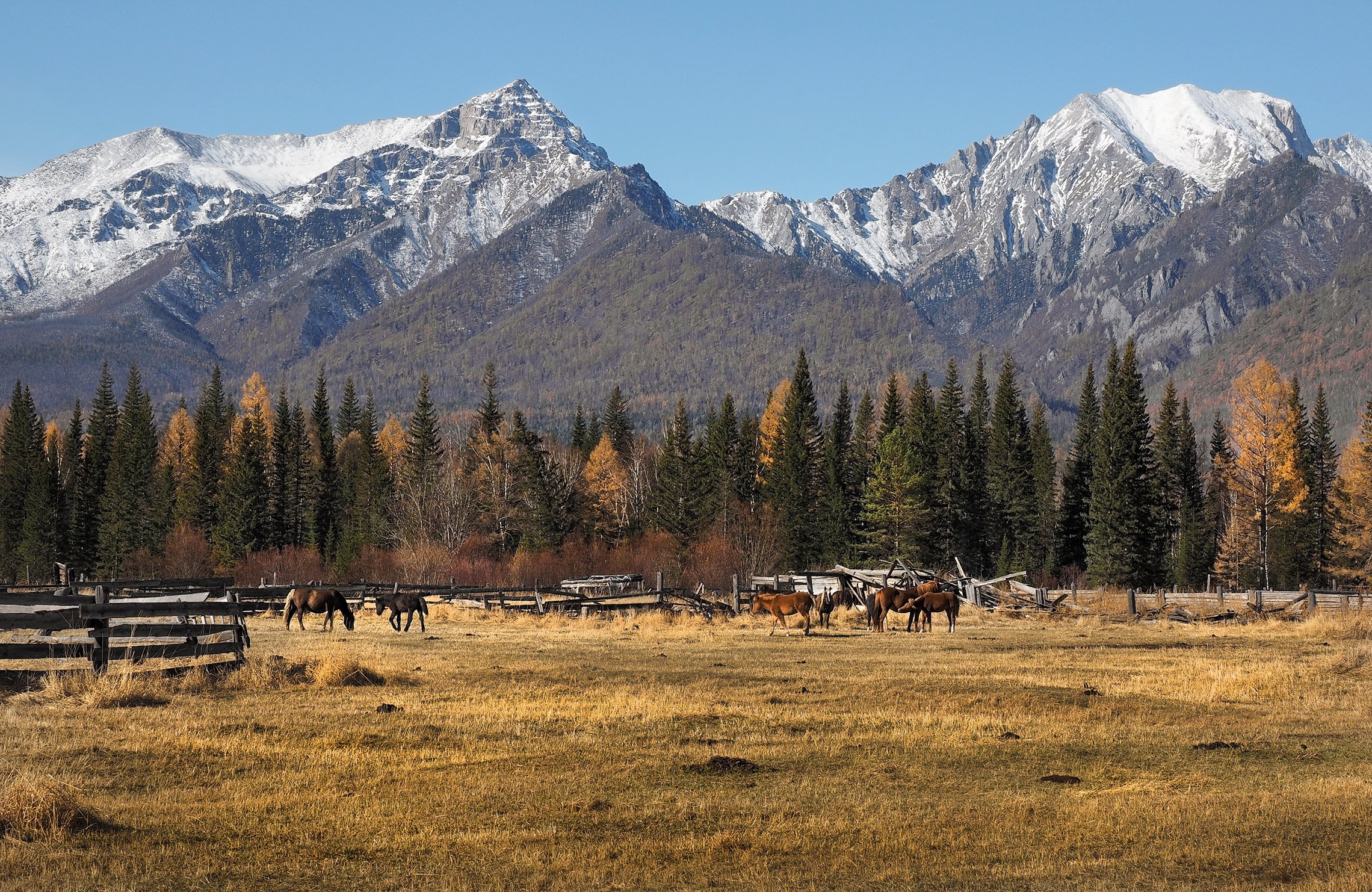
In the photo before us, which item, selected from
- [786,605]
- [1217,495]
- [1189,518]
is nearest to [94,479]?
[786,605]

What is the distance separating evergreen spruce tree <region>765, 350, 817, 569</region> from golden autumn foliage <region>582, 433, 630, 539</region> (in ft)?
45.2

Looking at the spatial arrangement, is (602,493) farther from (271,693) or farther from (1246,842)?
(1246,842)

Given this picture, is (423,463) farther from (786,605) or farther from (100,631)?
(100,631)

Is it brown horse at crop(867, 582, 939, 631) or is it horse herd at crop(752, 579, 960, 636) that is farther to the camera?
brown horse at crop(867, 582, 939, 631)

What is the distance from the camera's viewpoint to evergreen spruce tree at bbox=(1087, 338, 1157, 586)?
82.5 meters

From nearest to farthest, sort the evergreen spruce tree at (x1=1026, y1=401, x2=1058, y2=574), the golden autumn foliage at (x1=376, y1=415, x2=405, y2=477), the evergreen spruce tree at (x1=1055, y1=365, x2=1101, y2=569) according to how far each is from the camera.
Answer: the evergreen spruce tree at (x1=1026, y1=401, x2=1058, y2=574)
the evergreen spruce tree at (x1=1055, y1=365, x2=1101, y2=569)
the golden autumn foliage at (x1=376, y1=415, x2=405, y2=477)

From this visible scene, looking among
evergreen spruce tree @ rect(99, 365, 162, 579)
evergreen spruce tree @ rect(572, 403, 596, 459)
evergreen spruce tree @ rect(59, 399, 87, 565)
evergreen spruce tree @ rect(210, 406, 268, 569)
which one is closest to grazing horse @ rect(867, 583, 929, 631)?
evergreen spruce tree @ rect(210, 406, 268, 569)

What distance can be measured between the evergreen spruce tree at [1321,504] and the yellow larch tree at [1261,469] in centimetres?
191

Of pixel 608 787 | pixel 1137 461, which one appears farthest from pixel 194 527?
pixel 608 787

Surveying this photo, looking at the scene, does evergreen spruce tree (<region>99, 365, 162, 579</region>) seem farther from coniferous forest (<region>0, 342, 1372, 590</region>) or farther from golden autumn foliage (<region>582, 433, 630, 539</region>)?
golden autumn foliage (<region>582, 433, 630, 539</region>)

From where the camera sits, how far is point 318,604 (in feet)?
133

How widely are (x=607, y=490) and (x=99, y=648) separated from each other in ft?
288

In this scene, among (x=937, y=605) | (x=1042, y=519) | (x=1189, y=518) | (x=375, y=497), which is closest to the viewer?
(x=937, y=605)

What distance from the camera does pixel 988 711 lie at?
63.6 ft
